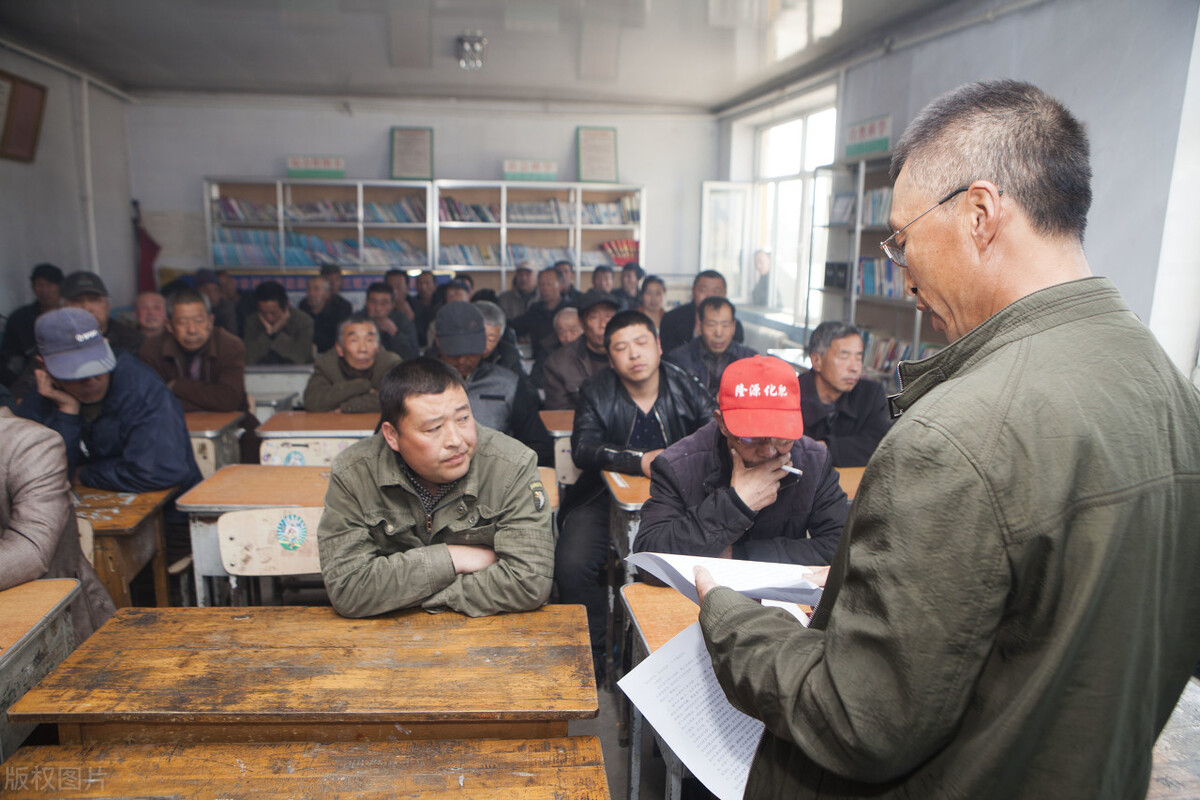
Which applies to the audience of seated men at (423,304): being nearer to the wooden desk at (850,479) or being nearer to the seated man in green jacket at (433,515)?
the wooden desk at (850,479)

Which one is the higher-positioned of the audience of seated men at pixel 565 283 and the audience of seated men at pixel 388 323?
the audience of seated men at pixel 565 283

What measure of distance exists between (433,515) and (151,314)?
13.7 ft

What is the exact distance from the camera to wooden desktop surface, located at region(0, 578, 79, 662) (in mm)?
1521

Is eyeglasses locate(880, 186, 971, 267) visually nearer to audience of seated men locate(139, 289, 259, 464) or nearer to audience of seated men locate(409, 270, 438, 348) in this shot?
audience of seated men locate(139, 289, 259, 464)

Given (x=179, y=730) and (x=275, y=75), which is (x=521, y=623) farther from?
(x=275, y=75)

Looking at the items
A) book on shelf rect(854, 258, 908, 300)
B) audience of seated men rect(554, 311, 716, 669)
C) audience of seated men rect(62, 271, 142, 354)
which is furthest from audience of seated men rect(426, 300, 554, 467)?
book on shelf rect(854, 258, 908, 300)

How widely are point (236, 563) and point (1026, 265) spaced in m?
2.08

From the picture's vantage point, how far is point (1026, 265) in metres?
0.71

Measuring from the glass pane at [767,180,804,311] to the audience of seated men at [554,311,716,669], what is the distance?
16.4 ft

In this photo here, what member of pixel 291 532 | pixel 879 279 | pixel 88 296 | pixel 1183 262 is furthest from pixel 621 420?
pixel 88 296

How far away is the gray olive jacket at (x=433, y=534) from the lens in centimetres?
160

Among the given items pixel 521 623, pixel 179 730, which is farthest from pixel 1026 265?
pixel 179 730

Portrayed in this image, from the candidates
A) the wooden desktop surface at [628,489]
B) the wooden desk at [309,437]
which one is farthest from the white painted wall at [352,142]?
the wooden desktop surface at [628,489]

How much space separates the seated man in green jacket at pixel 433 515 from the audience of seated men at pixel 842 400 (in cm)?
182
